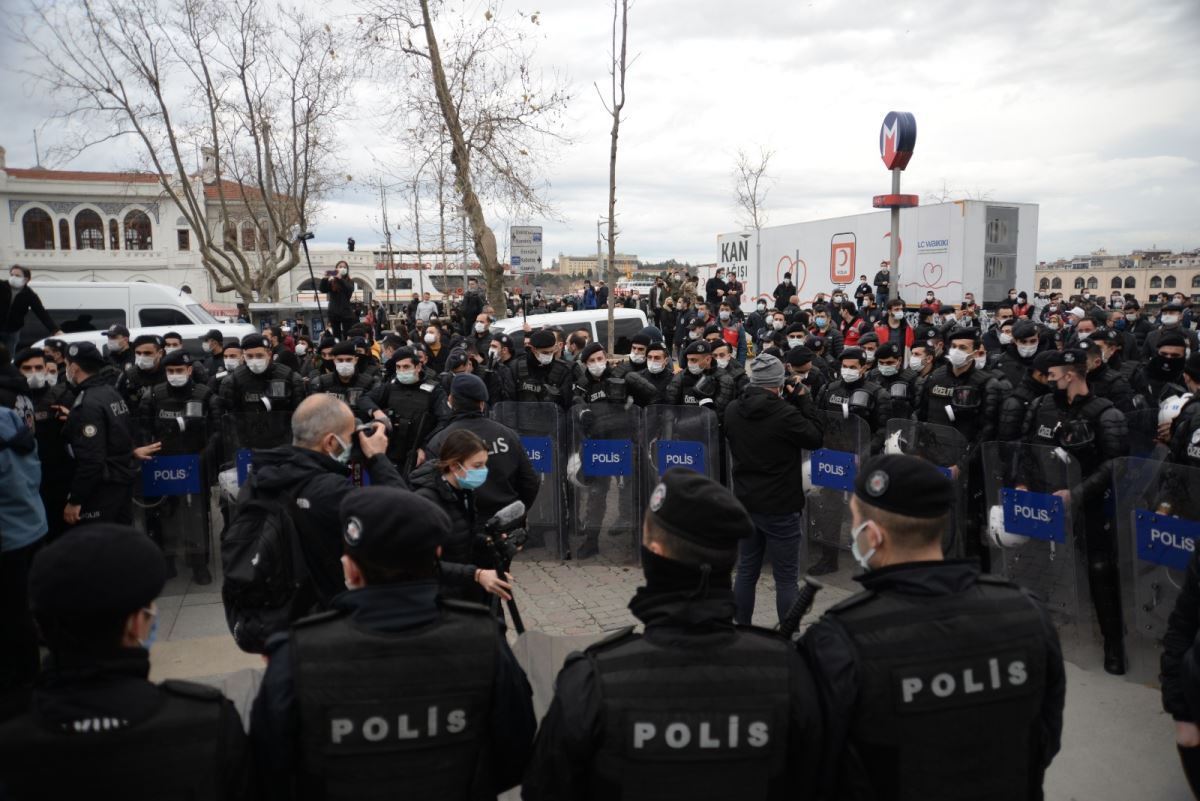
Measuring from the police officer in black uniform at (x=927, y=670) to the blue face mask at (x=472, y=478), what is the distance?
218 centimetres

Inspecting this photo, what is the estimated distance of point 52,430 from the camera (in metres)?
6.04

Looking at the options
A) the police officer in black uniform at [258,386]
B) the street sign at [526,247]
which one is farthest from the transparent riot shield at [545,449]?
the street sign at [526,247]

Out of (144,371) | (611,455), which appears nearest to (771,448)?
(611,455)

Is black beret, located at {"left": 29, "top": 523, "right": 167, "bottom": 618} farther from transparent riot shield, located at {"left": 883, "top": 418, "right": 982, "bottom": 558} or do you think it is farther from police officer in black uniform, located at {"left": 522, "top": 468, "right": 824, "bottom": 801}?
transparent riot shield, located at {"left": 883, "top": 418, "right": 982, "bottom": 558}

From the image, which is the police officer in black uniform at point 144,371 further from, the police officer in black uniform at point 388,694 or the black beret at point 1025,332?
the black beret at point 1025,332

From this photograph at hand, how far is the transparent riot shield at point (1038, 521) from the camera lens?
527 cm

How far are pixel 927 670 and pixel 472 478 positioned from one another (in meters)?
2.48

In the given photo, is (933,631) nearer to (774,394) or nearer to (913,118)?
(774,394)

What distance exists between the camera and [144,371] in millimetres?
7688

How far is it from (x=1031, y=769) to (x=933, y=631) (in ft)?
1.89

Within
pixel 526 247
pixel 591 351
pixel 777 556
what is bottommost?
pixel 777 556

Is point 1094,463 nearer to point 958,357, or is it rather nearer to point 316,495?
point 958,357

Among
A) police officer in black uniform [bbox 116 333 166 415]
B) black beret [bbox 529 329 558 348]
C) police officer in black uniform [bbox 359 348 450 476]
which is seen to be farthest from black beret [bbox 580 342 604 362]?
police officer in black uniform [bbox 116 333 166 415]

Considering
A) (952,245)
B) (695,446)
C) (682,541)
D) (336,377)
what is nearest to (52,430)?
(336,377)
